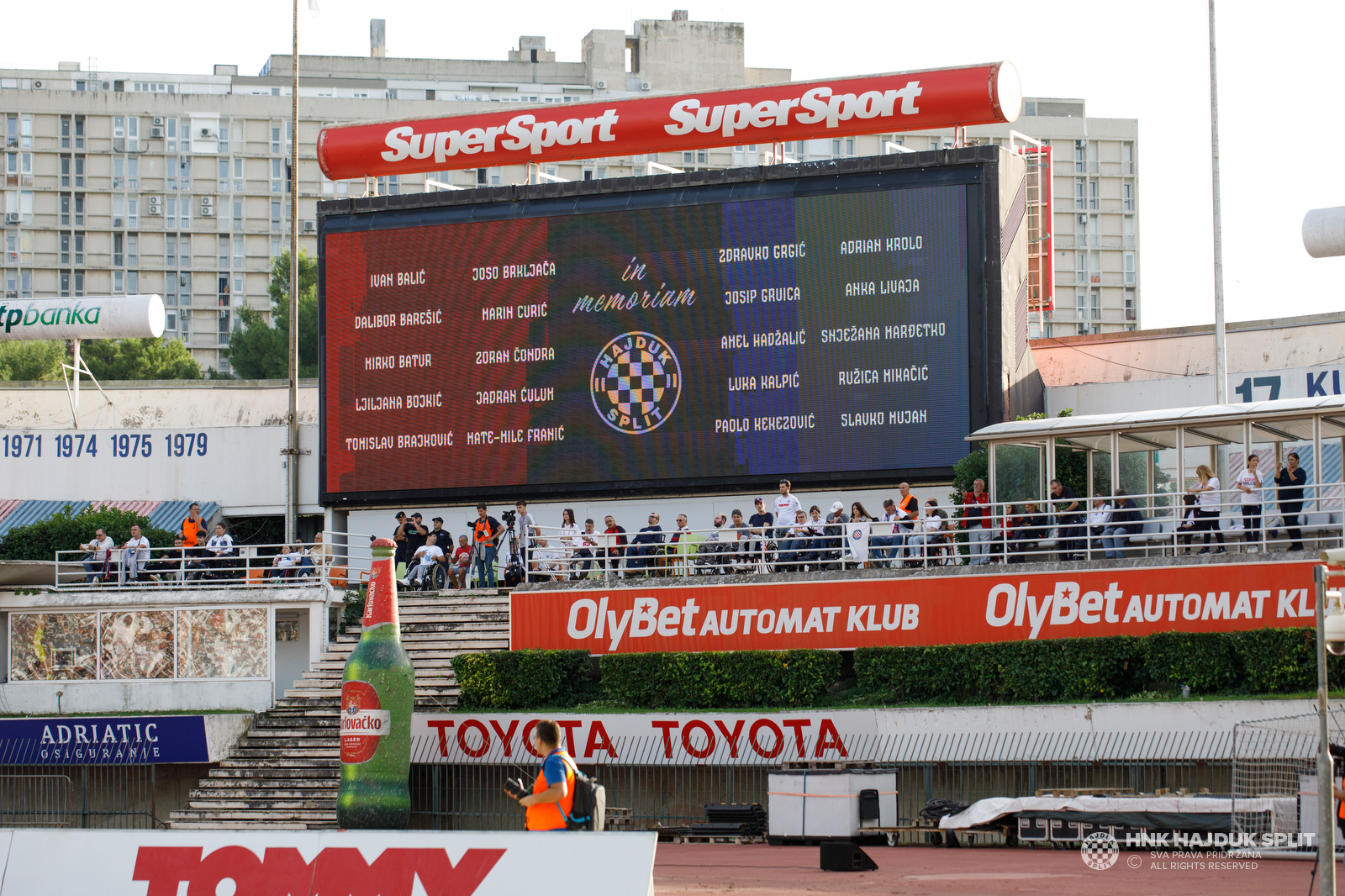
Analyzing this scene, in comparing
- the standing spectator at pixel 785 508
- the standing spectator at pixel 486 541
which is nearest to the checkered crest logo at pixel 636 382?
the standing spectator at pixel 486 541

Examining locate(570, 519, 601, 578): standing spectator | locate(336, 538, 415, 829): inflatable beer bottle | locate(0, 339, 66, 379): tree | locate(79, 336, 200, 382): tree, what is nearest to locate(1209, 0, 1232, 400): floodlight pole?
locate(570, 519, 601, 578): standing spectator

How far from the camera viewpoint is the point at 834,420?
89.0 feet

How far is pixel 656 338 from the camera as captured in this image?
28.0 m

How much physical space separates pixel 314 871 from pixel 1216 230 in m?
21.7

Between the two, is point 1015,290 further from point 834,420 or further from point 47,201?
point 47,201

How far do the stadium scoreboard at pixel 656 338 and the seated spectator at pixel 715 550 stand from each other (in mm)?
1321

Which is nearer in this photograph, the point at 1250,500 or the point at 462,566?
the point at 1250,500

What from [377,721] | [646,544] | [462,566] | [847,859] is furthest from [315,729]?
[847,859]

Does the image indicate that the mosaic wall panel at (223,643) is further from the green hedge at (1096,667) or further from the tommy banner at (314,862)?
the tommy banner at (314,862)

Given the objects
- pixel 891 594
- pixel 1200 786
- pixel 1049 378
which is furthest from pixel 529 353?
pixel 1200 786

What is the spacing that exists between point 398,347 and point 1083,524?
43.4 feet

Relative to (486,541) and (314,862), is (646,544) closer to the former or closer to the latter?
(486,541)

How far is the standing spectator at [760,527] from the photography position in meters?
24.8

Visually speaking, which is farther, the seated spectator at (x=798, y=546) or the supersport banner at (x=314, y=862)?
the seated spectator at (x=798, y=546)
